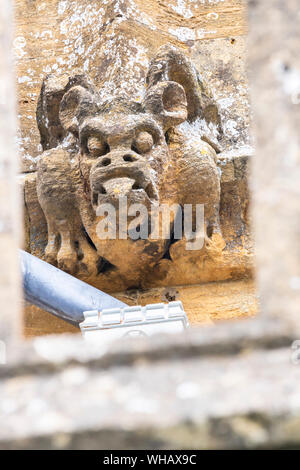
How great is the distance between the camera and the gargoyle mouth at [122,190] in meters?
3.28

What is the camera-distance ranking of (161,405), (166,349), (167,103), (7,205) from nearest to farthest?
1. (161,405)
2. (166,349)
3. (7,205)
4. (167,103)

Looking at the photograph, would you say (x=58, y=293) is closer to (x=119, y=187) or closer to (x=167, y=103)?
(x=119, y=187)

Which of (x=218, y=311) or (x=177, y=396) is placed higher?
(x=218, y=311)

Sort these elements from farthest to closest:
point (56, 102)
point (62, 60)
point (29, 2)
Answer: point (29, 2) < point (62, 60) < point (56, 102)

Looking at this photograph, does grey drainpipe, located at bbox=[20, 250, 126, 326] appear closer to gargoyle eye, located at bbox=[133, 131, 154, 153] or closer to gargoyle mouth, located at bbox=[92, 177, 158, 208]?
gargoyle mouth, located at bbox=[92, 177, 158, 208]

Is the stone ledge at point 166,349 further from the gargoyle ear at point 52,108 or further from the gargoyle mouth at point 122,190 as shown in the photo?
the gargoyle ear at point 52,108

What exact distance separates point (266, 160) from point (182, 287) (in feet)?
6.56

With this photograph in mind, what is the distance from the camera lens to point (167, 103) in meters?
3.72

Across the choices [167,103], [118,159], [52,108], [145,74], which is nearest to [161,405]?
[118,159]

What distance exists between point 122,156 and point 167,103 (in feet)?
1.62

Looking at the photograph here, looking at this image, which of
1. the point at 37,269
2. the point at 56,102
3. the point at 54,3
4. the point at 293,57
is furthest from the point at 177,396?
the point at 54,3

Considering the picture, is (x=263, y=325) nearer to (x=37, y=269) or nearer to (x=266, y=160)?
(x=266, y=160)

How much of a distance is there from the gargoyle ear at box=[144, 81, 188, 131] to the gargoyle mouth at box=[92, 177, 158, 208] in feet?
1.27

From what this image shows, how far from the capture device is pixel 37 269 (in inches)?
131
